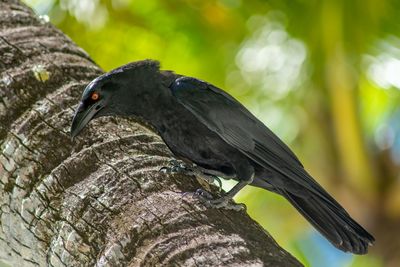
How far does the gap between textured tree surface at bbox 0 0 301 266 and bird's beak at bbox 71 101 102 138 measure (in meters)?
0.03

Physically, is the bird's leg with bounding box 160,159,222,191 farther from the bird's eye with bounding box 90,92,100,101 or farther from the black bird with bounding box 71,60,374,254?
the bird's eye with bounding box 90,92,100,101

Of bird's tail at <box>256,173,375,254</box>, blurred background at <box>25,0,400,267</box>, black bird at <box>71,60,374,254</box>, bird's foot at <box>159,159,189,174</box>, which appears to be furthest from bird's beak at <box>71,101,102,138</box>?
blurred background at <box>25,0,400,267</box>

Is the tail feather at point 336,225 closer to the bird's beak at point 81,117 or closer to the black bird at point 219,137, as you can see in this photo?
the black bird at point 219,137

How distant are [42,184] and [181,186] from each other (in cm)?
41

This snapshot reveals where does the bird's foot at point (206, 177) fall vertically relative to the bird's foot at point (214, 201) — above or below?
above

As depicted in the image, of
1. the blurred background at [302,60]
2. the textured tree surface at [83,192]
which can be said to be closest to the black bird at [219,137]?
the textured tree surface at [83,192]

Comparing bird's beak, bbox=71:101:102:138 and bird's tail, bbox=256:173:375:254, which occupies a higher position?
bird's tail, bbox=256:173:375:254

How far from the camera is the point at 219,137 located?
2.99m

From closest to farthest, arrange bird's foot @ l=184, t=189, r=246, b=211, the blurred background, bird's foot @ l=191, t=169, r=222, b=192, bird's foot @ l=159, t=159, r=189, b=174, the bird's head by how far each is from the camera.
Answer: bird's foot @ l=184, t=189, r=246, b=211 → bird's foot @ l=159, t=159, r=189, b=174 → the bird's head → bird's foot @ l=191, t=169, r=222, b=192 → the blurred background

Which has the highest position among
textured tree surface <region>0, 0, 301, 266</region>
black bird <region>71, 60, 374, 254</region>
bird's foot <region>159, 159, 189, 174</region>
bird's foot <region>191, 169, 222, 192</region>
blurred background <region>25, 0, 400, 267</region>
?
blurred background <region>25, 0, 400, 267</region>

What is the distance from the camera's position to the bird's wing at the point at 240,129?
289 cm

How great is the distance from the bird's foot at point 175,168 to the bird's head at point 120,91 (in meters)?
0.30

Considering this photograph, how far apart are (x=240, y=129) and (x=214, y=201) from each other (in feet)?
1.60

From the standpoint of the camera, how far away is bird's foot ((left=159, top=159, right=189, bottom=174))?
2548mm
